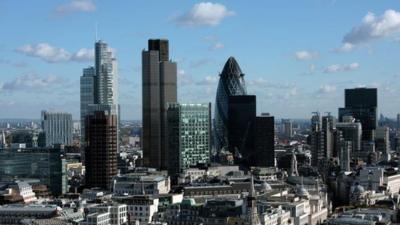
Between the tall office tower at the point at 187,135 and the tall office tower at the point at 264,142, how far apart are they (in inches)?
644

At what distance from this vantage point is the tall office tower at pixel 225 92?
19475 centimetres

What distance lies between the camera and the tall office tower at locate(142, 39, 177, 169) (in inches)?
6437

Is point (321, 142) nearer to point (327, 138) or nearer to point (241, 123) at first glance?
point (327, 138)

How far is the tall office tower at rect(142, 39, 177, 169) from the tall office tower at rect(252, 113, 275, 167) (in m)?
22.3

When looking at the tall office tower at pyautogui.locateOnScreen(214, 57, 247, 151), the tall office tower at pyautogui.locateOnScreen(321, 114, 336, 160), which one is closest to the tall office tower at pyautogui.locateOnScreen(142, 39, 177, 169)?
the tall office tower at pyautogui.locateOnScreen(214, 57, 247, 151)

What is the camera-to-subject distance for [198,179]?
133750 millimetres

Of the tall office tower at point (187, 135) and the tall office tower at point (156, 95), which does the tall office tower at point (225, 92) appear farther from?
the tall office tower at point (187, 135)

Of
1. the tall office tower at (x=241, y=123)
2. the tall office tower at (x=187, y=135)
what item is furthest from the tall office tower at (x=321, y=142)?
the tall office tower at (x=187, y=135)

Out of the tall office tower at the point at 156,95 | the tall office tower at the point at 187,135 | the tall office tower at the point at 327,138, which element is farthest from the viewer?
the tall office tower at the point at 327,138

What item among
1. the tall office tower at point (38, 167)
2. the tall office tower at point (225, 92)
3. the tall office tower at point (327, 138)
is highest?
the tall office tower at point (225, 92)

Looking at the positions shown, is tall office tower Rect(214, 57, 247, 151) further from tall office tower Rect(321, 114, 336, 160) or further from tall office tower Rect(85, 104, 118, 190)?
tall office tower Rect(85, 104, 118, 190)

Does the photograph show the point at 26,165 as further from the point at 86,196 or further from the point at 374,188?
the point at 374,188

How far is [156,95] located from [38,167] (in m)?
44.2

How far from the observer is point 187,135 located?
516 ft
